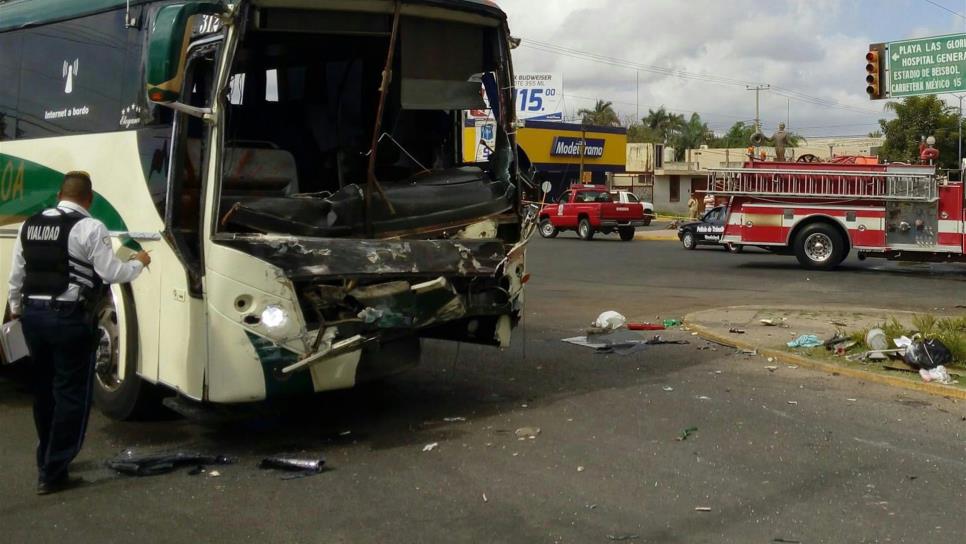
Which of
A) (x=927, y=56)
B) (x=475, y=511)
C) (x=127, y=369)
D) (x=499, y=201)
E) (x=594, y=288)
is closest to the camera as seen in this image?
(x=475, y=511)

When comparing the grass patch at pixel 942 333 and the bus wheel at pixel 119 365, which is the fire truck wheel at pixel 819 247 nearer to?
the grass patch at pixel 942 333

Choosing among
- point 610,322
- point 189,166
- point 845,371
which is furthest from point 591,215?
point 189,166

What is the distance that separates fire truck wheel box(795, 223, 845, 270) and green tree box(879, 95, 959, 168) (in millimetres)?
25232

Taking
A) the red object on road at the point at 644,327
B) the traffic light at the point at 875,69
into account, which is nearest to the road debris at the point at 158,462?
the red object on road at the point at 644,327

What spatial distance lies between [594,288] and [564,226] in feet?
61.5

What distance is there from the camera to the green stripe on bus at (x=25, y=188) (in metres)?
7.81

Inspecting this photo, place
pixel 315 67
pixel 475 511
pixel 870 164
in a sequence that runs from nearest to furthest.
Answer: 1. pixel 475 511
2. pixel 315 67
3. pixel 870 164

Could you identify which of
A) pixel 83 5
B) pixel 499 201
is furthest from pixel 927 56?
pixel 83 5

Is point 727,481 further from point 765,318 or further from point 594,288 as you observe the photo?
point 594,288

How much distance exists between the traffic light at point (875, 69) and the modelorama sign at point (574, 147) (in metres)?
28.2

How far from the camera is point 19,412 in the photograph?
311 inches

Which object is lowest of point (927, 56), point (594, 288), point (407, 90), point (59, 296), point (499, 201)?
point (594, 288)

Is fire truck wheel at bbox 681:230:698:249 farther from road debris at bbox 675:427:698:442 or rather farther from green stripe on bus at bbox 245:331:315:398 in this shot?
green stripe on bus at bbox 245:331:315:398

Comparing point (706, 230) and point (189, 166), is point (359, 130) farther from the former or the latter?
point (706, 230)
